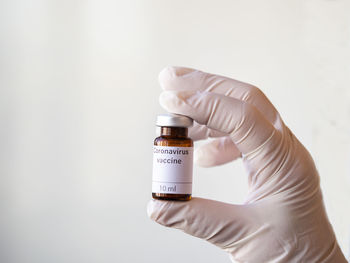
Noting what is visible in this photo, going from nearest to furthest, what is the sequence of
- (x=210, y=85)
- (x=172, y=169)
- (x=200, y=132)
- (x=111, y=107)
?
(x=172, y=169) < (x=210, y=85) < (x=200, y=132) < (x=111, y=107)

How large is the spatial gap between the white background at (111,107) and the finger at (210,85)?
0.67 m

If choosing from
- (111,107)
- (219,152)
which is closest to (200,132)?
(219,152)

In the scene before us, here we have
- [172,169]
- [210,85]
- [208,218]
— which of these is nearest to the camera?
[172,169]

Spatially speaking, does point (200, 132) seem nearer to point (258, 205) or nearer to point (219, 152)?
point (219, 152)

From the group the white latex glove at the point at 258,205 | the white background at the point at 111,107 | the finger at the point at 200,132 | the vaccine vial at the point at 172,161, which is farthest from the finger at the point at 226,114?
the white background at the point at 111,107

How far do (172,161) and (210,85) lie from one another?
1.18 ft

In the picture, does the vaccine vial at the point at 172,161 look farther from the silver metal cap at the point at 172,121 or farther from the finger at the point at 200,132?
the finger at the point at 200,132

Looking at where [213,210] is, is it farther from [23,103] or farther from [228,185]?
[23,103]

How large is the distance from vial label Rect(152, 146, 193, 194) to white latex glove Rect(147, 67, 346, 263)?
3.9 inches

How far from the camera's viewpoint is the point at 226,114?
97 centimetres

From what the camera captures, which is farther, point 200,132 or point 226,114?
point 200,132

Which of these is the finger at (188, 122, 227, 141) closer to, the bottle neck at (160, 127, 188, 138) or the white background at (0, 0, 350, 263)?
the bottle neck at (160, 127, 188, 138)

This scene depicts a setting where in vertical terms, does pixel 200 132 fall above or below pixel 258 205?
above

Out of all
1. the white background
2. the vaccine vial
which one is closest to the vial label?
the vaccine vial
